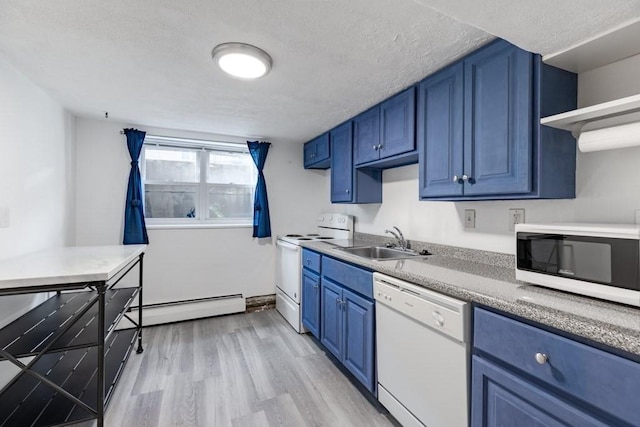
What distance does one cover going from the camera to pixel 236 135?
3373mm

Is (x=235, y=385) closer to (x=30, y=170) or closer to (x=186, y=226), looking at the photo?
(x=186, y=226)

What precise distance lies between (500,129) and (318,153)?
2.16m

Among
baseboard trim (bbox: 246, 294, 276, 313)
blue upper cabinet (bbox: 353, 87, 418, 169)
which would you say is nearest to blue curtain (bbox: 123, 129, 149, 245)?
baseboard trim (bbox: 246, 294, 276, 313)

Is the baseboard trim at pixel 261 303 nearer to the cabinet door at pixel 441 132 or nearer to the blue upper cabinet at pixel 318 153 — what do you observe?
the blue upper cabinet at pixel 318 153

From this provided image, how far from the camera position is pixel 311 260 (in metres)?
2.70

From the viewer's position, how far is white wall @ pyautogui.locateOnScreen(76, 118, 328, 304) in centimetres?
286

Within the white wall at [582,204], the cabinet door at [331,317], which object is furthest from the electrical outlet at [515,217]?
the cabinet door at [331,317]

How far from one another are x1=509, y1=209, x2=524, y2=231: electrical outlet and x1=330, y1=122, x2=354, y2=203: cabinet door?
1.36m

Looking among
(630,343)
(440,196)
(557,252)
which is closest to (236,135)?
(440,196)

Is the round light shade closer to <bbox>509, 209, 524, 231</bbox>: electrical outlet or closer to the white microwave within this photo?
the white microwave

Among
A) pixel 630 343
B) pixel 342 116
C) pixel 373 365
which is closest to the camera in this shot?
pixel 630 343

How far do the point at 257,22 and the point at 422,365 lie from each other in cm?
181

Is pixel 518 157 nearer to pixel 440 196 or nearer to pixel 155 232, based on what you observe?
pixel 440 196

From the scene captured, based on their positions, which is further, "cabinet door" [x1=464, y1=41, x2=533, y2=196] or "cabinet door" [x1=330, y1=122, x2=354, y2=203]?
"cabinet door" [x1=330, y1=122, x2=354, y2=203]
